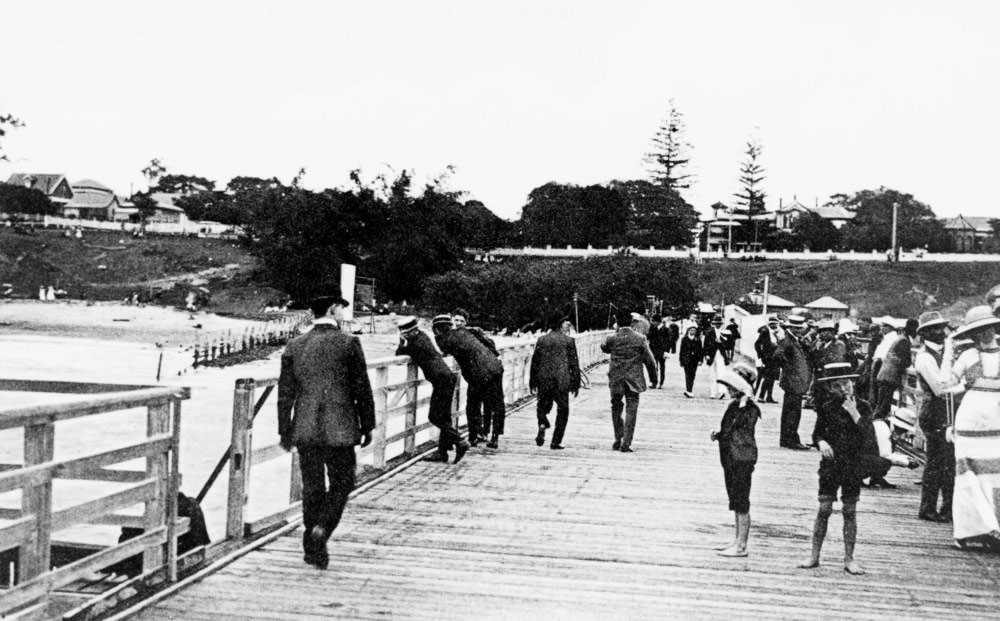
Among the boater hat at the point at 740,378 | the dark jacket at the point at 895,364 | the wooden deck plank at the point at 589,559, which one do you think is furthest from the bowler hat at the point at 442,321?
the boater hat at the point at 740,378

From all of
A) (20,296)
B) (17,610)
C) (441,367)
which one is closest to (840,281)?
(20,296)

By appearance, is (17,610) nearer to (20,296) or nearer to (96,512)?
(96,512)

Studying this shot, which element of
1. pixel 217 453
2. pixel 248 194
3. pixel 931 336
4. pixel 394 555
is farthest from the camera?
pixel 248 194

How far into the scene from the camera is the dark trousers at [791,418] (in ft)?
41.8

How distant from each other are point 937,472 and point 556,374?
14.7 feet

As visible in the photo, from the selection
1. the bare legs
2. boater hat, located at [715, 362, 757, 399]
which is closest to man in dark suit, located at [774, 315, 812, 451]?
boater hat, located at [715, 362, 757, 399]

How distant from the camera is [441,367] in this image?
9.88m

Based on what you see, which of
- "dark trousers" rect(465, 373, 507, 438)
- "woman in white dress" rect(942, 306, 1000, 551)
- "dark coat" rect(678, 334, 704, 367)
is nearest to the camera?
"woman in white dress" rect(942, 306, 1000, 551)

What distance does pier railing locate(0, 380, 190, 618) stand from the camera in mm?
4023

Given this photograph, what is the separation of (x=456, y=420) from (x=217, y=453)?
329 inches

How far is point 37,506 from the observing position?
4125mm

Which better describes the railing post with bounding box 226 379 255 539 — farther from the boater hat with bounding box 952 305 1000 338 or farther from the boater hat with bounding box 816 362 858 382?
the boater hat with bounding box 952 305 1000 338

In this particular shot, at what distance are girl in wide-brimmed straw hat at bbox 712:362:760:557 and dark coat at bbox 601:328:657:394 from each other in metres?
4.95

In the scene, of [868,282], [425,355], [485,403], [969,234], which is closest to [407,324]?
[425,355]
